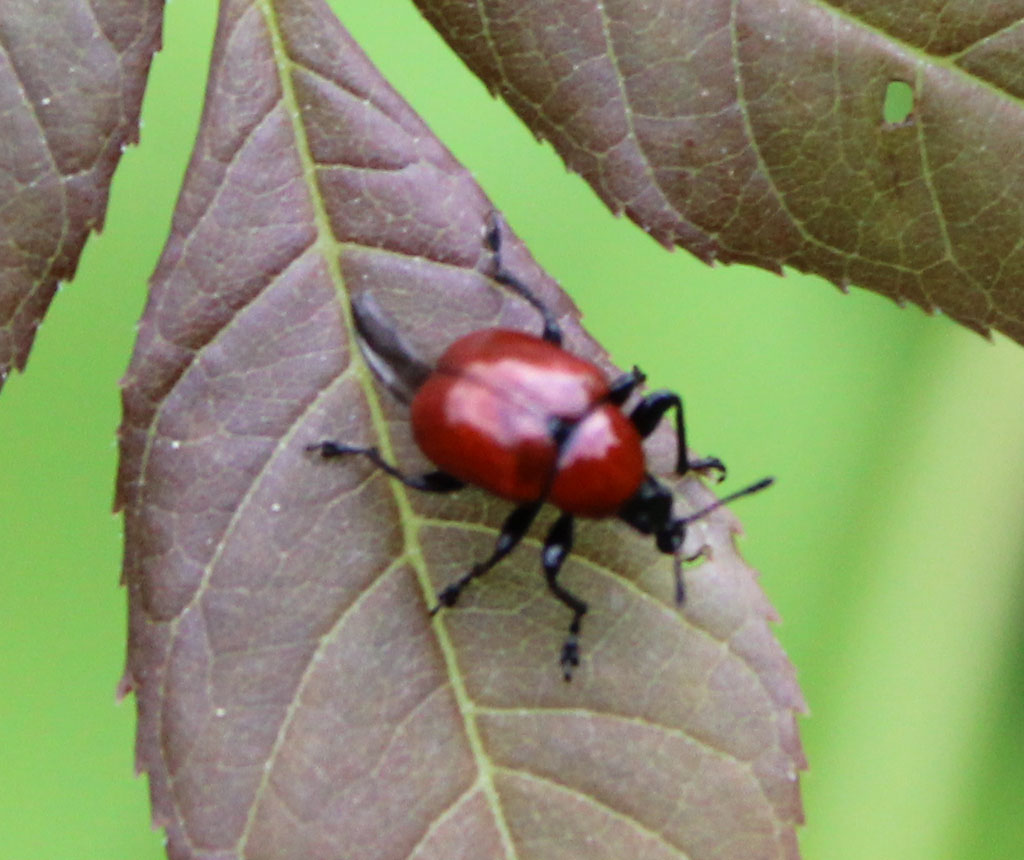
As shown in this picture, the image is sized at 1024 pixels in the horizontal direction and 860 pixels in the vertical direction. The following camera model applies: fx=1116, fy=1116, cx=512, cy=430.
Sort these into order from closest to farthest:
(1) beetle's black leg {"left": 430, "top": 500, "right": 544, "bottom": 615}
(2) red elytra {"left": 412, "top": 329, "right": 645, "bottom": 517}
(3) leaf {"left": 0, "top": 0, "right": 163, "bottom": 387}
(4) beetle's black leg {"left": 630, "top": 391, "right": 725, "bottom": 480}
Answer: (3) leaf {"left": 0, "top": 0, "right": 163, "bottom": 387} < (1) beetle's black leg {"left": 430, "top": 500, "right": 544, "bottom": 615} < (2) red elytra {"left": 412, "top": 329, "right": 645, "bottom": 517} < (4) beetle's black leg {"left": 630, "top": 391, "right": 725, "bottom": 480}

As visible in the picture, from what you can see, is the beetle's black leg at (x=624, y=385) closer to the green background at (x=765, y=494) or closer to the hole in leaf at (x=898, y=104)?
the hole in leaf at (x=898, y=104)

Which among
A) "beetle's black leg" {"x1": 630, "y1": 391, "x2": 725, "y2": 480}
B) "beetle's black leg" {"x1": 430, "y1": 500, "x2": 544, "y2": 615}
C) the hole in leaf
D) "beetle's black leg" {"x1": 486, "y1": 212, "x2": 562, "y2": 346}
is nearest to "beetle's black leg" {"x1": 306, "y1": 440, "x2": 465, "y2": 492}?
"beetle's black leg" {"x1": 430, "y1": 500, "x2": 544, "y2": 615}

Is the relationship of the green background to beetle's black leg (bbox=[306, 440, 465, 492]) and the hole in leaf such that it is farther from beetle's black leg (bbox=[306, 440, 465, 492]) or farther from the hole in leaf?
the hole in leaf

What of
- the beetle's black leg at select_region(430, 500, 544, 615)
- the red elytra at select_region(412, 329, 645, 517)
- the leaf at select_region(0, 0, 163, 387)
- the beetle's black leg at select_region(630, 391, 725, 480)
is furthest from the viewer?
the beetle's black leg at select_region(630, 391, 725, 480)

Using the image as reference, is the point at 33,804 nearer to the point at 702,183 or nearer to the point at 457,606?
the point at 457,606

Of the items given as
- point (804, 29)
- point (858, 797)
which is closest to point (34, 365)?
point (804, 29)

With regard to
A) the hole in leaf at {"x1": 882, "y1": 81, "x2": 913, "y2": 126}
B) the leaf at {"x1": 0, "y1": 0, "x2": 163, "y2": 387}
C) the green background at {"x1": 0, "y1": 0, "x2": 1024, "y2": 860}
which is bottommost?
the green background at {"x1": 0, "y1": 0, "x2": 1024, "y2": 860}
